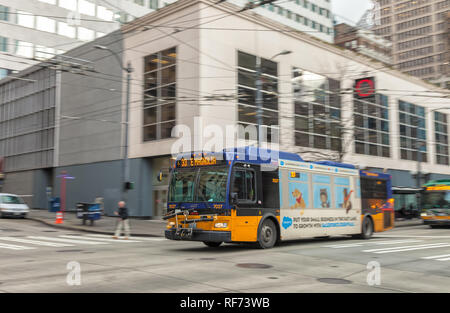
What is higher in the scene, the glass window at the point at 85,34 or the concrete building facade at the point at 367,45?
the glass window at the point at 85,34

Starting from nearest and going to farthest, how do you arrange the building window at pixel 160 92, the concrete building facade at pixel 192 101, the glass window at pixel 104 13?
the concrete building facade at pixel 192 101 < the building window at pixel 160 92 < the glass window at pixel 104 13

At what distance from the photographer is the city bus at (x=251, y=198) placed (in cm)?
1244

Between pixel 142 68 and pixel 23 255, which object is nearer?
pixel 23 255

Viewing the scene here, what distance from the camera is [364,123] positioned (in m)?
41.0

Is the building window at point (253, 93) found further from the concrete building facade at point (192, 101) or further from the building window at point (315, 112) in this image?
the building window at point (315, 112)

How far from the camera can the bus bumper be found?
39.8 feet

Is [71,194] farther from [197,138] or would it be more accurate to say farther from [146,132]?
[197,138]

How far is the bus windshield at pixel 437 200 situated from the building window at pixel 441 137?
26.6 meters

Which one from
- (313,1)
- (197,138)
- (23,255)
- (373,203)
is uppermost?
(313,1)

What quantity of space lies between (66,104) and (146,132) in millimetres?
11290

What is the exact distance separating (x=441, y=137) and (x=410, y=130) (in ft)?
27.9

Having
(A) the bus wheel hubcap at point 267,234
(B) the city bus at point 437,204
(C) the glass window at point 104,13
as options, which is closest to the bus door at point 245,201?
(A) the bus wheel hubcap at point 267,234

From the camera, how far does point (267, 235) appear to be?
44.8 ft
